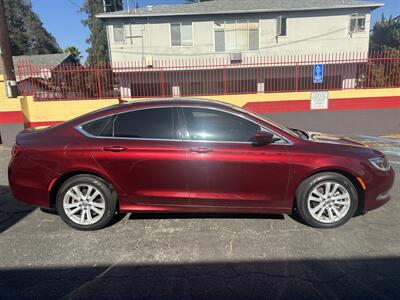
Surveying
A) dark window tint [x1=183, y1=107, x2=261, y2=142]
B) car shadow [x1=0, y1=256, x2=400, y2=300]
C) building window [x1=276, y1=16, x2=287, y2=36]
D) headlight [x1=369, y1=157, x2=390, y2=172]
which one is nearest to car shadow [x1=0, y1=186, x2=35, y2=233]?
car shadow [x1=0, y1=256, x2=400, y2=300]

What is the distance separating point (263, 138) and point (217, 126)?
0.56m

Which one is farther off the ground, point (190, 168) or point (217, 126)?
point (217, 126)

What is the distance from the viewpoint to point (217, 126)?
357 cm

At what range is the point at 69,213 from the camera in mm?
3625

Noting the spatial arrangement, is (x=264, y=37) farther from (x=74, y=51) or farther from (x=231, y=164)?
(x=74, y=51)

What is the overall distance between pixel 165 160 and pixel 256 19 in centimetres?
1913

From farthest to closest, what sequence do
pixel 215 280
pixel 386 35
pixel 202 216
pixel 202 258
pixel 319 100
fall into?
pixel 386 35 → pixel 319 100 → pixel 202 216 → pixel 202 258 → pixel 215 280

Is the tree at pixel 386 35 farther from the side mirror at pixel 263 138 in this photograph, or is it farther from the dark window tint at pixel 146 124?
the dark window tint at pixel 146 124

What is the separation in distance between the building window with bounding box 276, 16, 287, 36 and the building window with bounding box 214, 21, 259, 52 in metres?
1.37

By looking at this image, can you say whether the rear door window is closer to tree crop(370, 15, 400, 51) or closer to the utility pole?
the utility pole

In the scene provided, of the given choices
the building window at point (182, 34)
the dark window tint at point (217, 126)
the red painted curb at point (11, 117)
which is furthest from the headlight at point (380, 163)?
the building window at point (182, 34)

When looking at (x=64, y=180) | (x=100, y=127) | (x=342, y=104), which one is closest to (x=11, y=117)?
(x=64, y=180)

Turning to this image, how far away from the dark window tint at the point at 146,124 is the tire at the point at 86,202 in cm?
67

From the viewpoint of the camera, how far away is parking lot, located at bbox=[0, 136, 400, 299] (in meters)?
2.54
